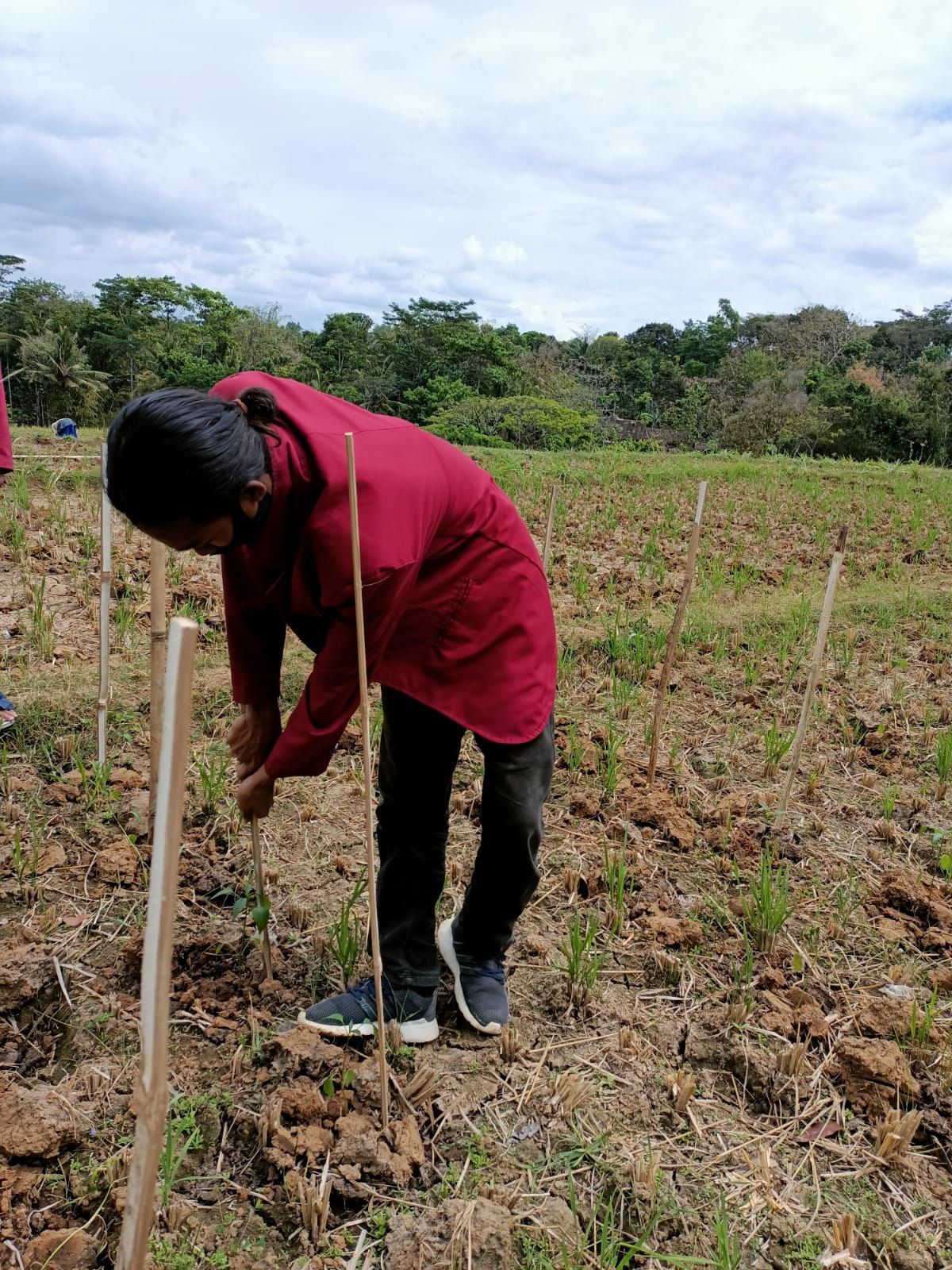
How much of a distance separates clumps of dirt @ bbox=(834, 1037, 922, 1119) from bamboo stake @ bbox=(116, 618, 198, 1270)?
1574 millimetres

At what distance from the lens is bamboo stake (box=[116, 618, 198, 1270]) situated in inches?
24.6

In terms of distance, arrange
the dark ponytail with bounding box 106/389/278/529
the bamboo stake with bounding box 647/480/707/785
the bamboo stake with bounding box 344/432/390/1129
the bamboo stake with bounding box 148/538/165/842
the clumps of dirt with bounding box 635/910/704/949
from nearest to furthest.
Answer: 1. the dark ponytail with bounding box 106/389/278/529
2. the bamboo stake with bounding box 344/432/390/1129
3. the bamboo stake with bounding box 148/538/165/842
4. the clumps of dirt with bounding box 635/910/704/949
5. the bamboo stake with bounding box 647/480/707/785

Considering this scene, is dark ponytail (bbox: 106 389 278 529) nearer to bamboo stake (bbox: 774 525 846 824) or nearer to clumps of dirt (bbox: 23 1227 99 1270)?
clumps of dirt (bbox: 23 1227 99 1270)

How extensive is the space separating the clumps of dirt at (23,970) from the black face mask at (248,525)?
111 centimetres

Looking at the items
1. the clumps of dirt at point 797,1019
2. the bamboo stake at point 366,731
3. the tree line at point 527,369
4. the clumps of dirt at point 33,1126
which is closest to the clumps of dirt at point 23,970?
the clumps of dirt at point 33,1126

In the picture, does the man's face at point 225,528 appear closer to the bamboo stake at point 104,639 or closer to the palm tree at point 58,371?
the bamboo stake at point 104,639

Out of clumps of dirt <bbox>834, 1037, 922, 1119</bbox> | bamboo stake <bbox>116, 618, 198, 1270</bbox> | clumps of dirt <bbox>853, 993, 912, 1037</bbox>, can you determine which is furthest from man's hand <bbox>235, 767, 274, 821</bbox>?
clumps of dirt <bbox>853, 993, 912, 1037</bbox>

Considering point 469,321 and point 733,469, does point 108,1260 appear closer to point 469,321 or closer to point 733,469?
point 733,469

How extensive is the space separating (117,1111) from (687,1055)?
116 cm

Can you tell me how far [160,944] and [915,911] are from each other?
2.38 m

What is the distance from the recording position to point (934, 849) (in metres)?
2.78

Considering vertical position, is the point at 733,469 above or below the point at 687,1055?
above

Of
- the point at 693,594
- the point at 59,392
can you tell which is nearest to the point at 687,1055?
the point at 693,594

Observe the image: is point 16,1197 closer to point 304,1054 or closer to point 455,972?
point 304,1054
